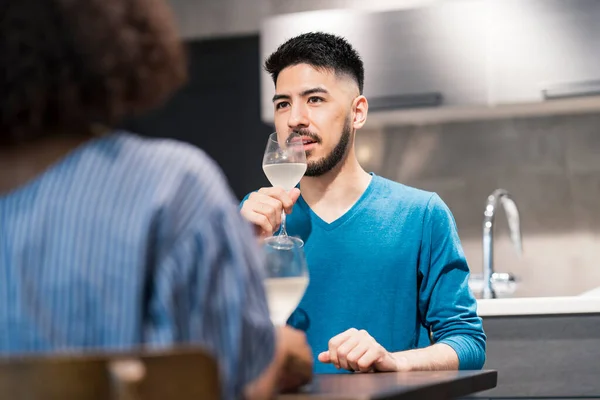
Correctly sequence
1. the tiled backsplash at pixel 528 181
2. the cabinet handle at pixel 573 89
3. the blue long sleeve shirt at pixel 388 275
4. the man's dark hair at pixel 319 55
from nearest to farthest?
the blue long sleeve shirt at pixel 388 275 < the man's dark hair at pixel 319 55 < the cabinet handle at pixel 573 89 < the tiled backsplash at pixel 528 181

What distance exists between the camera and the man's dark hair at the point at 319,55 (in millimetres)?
2209

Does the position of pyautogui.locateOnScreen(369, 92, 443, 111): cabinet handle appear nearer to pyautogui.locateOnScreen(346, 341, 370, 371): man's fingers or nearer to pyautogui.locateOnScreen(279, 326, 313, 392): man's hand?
pyautogui.locateOnScreen(346, 341, 370, 371): man's fingers

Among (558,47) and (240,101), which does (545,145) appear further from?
(240,101)

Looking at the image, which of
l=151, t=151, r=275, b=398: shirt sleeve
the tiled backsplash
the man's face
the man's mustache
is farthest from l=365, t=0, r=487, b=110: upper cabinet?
l=151, t=151, r=275, b=398: shirt sleeve

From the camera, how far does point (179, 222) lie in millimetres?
770

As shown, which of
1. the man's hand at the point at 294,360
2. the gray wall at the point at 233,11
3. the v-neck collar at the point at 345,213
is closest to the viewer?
the man's hand at the point at 294,360

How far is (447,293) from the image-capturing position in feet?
6.16

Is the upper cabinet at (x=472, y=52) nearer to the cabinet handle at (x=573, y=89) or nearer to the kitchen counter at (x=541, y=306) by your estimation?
the cabinet handle at (x=573, y=89)

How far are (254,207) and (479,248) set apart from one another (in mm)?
2202

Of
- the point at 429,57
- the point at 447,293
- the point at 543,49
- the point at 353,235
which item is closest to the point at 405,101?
the point at 429,57

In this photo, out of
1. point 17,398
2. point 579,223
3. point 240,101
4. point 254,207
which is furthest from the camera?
point 240,101

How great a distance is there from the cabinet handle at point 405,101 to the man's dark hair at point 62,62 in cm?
262

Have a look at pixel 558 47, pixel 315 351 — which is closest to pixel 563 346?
pixel 315 351

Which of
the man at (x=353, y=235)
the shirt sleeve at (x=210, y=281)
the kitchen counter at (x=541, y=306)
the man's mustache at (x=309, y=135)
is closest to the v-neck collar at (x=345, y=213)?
the man at (x=353, y=235)
